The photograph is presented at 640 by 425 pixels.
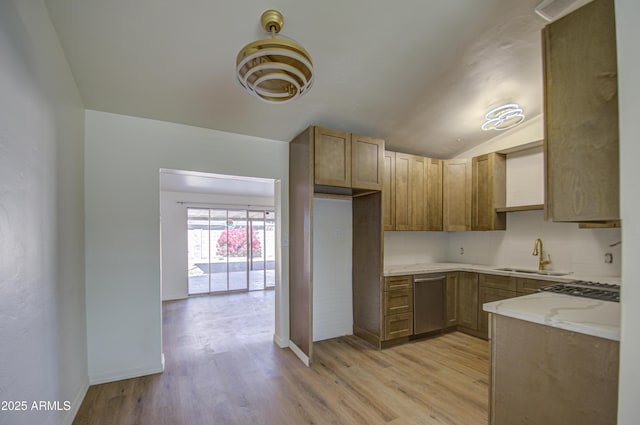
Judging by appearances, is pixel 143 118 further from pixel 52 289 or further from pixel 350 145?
pixel 350 145

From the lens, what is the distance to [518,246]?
3908 mm

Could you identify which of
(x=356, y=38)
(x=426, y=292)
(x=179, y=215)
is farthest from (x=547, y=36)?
(x=179, y=215)

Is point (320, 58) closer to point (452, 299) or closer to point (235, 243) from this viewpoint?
point (452, 299)

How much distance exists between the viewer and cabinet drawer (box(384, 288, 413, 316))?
3.43 m

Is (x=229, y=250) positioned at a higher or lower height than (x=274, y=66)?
lower

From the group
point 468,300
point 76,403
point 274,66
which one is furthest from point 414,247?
point 76,403

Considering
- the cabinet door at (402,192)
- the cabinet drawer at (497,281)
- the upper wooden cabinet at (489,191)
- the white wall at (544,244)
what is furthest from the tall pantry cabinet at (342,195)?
the white wall at (544,244)

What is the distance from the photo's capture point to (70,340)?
2.11 m

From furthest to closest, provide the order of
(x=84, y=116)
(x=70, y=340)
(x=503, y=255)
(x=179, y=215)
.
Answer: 1. (x=179, y=215)
2. (x=503, y=255)
3. (x=84, y=116)
4. (x=70, y=340)

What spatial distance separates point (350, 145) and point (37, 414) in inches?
123

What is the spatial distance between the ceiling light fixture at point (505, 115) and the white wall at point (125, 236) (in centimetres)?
333

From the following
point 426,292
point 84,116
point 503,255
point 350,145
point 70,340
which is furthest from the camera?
point 503,255

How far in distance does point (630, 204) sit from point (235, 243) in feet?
22.4

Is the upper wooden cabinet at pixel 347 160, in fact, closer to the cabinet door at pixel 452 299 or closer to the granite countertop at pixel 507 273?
the granite countertop at pixel 507 273
